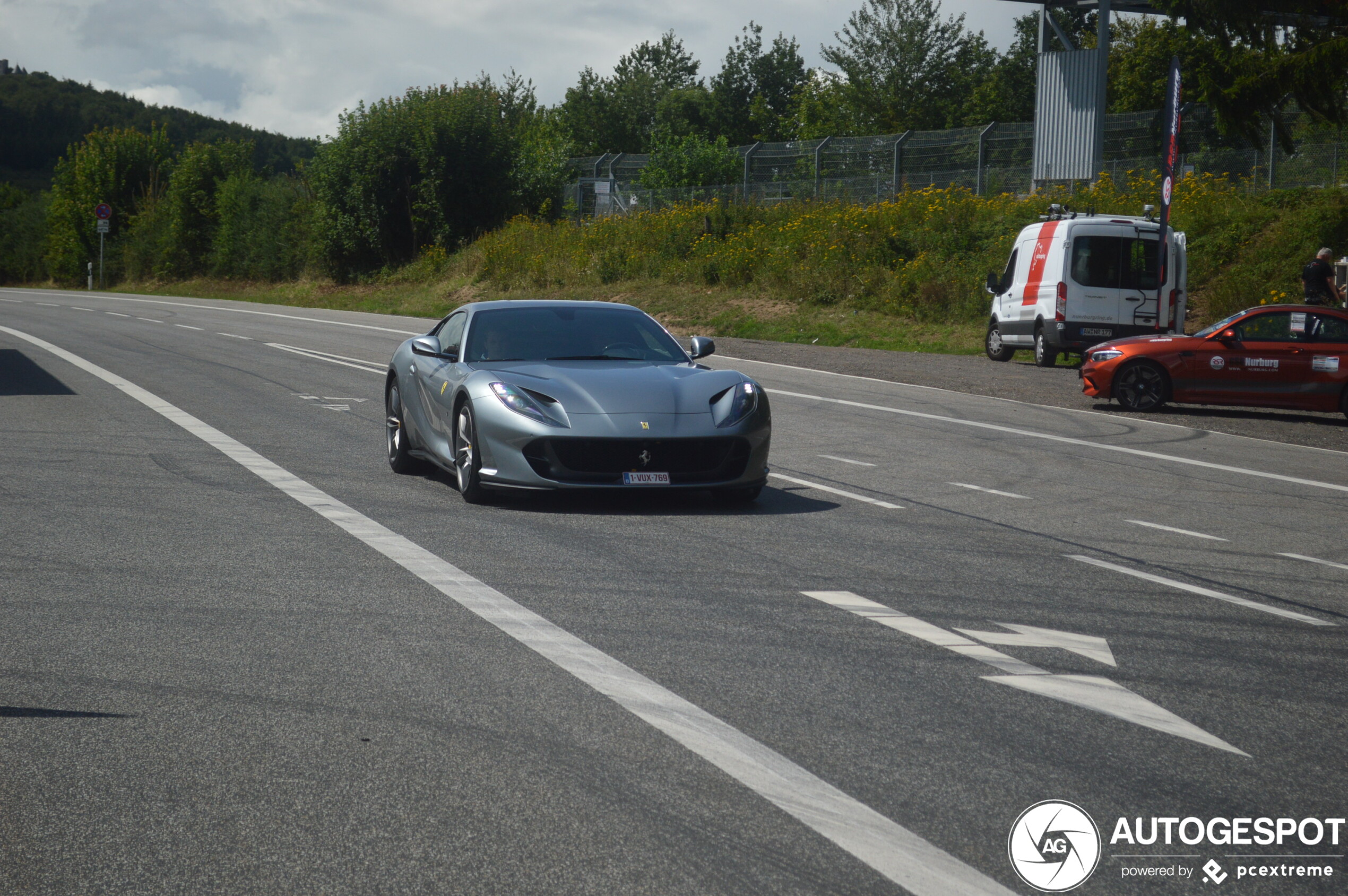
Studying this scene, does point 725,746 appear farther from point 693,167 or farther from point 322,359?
point 693,167

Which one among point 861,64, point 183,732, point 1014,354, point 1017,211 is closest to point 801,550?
point 183,732

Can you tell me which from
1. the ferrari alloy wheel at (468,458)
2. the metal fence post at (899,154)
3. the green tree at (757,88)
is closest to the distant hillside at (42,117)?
the green tree at (757,88)

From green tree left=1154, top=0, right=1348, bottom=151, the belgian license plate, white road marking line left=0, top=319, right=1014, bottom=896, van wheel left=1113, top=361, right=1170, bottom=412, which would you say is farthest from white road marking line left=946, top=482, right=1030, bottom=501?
green tree left=1154, top=0, right=1348, bottom=151

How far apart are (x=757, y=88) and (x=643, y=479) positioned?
332 feet

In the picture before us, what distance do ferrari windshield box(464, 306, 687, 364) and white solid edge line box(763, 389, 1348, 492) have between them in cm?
480

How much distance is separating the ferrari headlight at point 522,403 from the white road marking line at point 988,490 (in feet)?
10.5

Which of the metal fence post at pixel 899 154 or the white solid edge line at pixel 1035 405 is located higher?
the metal fence post at pixel 899 154

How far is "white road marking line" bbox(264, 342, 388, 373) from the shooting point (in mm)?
19109

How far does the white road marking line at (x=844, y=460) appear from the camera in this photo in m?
11.0

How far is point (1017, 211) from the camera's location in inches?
1161

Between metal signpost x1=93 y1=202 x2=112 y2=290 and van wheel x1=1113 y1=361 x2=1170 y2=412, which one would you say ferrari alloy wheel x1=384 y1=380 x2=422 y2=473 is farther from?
metal signpost x1=93 y1=202 x2=112 y2=290

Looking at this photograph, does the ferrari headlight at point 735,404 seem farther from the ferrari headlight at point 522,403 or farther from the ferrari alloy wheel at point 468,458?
the ferrari alloy wheel at point 468,458

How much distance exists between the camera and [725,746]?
403 centimetres

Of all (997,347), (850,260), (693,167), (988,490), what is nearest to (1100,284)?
(997,347)
